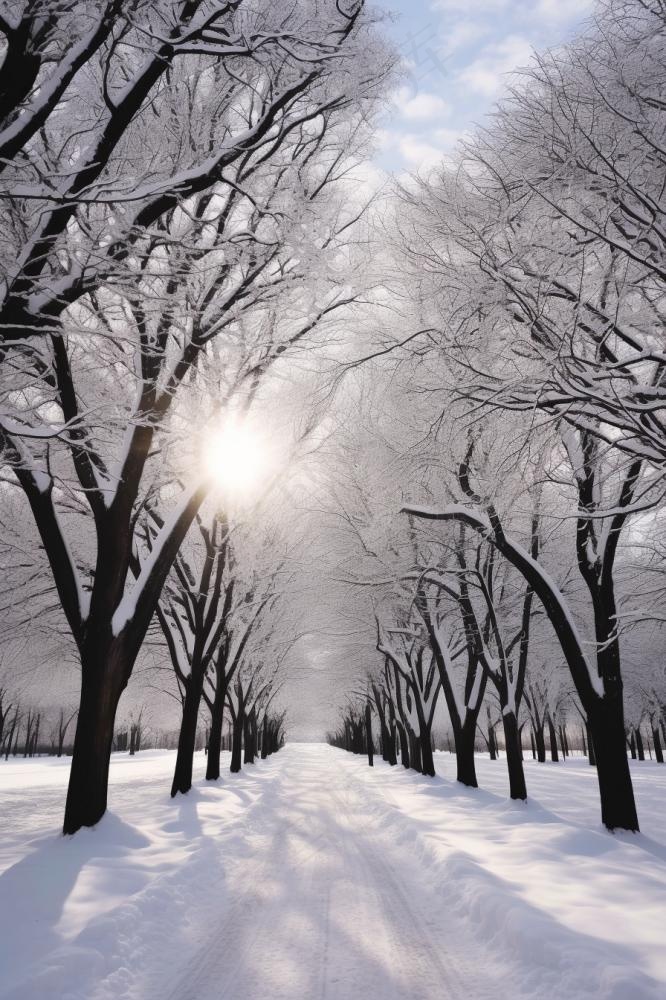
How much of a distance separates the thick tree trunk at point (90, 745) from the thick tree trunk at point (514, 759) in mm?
10097

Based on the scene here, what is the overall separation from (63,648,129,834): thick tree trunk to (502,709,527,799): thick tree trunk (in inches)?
398

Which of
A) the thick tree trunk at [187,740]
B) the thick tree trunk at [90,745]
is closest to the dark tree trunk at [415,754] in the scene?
the thick tree trunk at [187,740]

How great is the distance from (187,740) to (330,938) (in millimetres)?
10181

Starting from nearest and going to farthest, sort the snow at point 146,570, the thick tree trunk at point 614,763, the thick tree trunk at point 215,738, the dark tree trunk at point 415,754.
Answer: the snow at point 146,570, the thick tree trunk at point 614,763, the thick tree trunk at point 215,738, the dark tree trunk at point 415,754

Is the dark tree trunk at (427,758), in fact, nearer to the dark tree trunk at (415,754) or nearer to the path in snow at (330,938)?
the dark tree trunk at (415,754)

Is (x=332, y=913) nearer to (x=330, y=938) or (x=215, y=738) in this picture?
(x=330, y=938)

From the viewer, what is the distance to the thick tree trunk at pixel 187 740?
1384cm

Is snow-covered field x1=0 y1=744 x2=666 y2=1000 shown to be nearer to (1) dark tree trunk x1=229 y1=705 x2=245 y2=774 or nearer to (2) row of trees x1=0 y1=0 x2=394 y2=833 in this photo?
(2) row of trees x1=0 y1=0 x2=394 y2=833

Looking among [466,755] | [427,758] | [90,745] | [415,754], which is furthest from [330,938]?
[415,754]

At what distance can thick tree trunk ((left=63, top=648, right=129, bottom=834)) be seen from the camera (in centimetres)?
739


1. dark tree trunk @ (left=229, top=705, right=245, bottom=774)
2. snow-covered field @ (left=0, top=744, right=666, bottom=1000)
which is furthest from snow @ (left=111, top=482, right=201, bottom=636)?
dark tree trunk @ (left=229, top=705, right=245, bottom=774)

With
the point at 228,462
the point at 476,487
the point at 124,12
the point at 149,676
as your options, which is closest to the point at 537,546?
the point at 476,487

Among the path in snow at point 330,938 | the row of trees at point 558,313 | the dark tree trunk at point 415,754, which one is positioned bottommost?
the dark tree trunk at point 415,754

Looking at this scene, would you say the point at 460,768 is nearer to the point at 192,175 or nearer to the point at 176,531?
the point at 176,531
